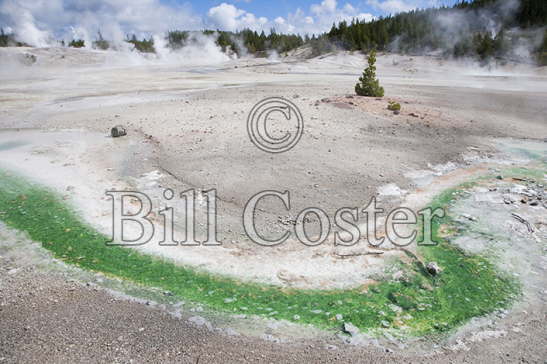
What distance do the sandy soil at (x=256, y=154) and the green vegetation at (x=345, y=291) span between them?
391 millimetres

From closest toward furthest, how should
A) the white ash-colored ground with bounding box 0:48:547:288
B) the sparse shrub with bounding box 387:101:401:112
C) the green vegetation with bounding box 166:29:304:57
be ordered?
the white ash-colored ground with bounding box 0:48:547:288, the sparse shrub with bounding box 387:101:401:112, the green vegetation with bounding box 166:29:304:57

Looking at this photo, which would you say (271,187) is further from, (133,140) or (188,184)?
(133,140)

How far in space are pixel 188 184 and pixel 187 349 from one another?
557 centimetres

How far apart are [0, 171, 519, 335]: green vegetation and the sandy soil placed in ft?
1.28

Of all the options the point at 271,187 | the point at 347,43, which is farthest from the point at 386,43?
the point at 271,187

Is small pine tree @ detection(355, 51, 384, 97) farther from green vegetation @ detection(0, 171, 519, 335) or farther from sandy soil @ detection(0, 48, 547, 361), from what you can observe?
green vegetation @ detection(0, 171, 519, 335)

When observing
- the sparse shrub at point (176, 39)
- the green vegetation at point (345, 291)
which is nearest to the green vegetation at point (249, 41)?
the sparse shrub at point (176, 39)

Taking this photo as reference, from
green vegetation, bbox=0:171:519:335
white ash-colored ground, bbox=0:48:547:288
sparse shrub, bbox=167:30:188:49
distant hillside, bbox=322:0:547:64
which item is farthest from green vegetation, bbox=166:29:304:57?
green vegetation, bbox=0:171:519:335

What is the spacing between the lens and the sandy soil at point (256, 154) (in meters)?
6.77

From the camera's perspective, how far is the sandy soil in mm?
6773

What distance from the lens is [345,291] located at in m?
6.32

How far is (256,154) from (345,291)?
20.1ft

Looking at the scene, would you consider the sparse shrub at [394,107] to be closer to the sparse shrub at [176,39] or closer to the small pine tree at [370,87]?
the small pine tree at [370,87]

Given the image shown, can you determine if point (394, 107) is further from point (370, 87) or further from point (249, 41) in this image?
point (249, 41)
